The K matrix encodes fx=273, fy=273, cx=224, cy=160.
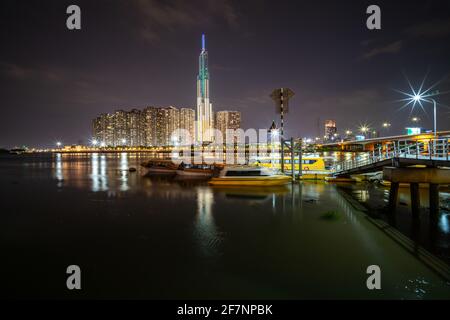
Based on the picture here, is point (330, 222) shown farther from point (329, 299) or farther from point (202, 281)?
point (202, 281)

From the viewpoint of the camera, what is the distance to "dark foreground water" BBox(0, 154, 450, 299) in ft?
28.8

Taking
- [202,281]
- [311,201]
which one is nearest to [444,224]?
[311,201]

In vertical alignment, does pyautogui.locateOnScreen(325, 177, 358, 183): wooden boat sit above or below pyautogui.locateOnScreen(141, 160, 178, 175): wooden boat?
below

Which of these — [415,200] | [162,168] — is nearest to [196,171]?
[162,168]

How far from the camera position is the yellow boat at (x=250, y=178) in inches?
1108

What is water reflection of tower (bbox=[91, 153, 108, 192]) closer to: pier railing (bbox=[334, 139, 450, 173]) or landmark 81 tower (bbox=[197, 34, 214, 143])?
pier railing (bbox=[334, 139, 450, 173])

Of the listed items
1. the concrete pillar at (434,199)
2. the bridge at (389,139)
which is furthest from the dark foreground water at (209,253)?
the bridge at (389,139)

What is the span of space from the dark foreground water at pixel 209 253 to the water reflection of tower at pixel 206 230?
0.06 metres

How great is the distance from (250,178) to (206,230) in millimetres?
13891

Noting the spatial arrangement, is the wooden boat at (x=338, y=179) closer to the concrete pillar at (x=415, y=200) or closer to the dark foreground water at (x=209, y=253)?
the dark foreground water at (x=209, y=253)

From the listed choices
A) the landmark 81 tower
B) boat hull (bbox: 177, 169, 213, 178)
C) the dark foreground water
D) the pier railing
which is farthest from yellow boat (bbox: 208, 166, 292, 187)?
the landmark 81 tower

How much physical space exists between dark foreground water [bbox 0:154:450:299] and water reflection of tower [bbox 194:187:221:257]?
0.06 m

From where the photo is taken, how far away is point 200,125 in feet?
539

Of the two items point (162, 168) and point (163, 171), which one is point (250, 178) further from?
point (162, 168)
